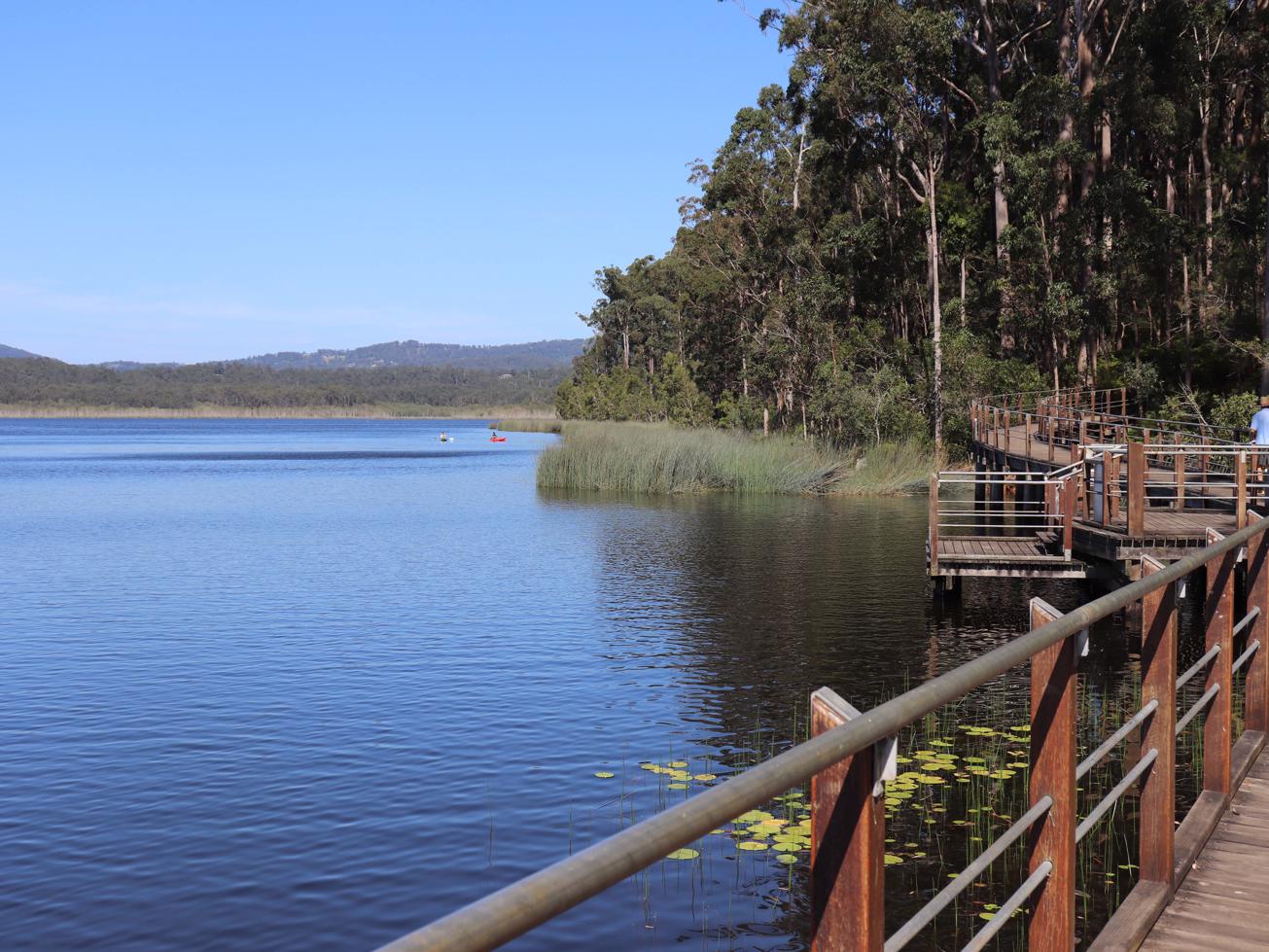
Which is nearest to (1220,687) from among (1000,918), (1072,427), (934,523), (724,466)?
(1000,918)

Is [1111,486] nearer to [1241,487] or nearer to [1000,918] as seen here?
[1241,487]

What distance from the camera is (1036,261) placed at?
138 feet

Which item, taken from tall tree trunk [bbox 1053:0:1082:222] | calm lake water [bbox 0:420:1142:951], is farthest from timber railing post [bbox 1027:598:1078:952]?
tall tree trunk [bbox 1053:0:1082:222]

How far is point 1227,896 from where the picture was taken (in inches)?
185

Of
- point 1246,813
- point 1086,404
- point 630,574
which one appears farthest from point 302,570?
point 1086,404

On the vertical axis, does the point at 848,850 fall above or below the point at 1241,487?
above

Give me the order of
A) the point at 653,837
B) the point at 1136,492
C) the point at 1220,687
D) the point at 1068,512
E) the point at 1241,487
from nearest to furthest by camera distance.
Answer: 1. the point at 653,837
2. the point at 1220,687
3. the point at 1241,487
4. the point at 1136,492
5. the point at 1068,512

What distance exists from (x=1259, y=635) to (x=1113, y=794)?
133 inches

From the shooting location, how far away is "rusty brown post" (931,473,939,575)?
17844 mm

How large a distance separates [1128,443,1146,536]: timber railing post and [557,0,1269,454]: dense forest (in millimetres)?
15460

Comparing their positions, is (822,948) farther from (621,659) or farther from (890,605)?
(890,605)

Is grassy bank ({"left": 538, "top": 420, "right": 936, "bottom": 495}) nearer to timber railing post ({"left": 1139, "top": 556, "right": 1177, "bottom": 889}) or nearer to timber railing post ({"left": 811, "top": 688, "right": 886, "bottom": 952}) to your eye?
timber railing post ({"left": 1139, "top": 556, "right": 1177, "bottom": 889})

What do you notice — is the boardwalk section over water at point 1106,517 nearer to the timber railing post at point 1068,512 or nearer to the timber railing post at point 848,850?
the timber railing post at point 1068,512

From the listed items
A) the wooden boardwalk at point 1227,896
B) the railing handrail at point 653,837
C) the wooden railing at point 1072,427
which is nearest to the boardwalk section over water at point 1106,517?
the wooden railing at point 1072,427
